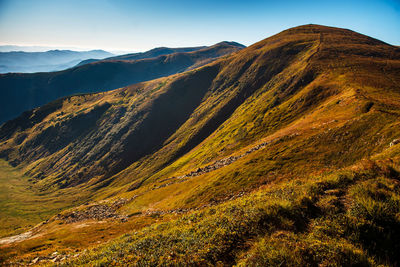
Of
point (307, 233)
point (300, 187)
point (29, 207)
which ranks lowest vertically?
point (29, 207)

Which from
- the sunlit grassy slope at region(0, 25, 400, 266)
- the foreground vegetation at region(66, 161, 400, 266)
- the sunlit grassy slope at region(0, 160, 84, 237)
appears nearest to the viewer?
the foreground vegetation at region(66, 161, 400, 266)

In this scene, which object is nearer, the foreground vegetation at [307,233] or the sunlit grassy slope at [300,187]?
the foreground vegetation at [307,233]

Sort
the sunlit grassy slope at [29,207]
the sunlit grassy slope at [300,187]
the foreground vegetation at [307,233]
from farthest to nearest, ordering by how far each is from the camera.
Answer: the sunlit grassy slope at [29,207] < the sunlit grassy slope at [300,187] < the foreground vegetation at [307,233]

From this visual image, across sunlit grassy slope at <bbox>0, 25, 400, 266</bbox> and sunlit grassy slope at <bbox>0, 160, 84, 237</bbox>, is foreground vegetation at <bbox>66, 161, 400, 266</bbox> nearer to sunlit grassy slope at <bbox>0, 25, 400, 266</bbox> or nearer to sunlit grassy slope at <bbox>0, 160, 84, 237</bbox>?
sunlit grassy slope at <bbox>0, 25, 400, 266</bbox>

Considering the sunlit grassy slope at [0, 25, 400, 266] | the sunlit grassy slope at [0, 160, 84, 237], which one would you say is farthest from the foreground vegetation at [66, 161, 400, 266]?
the sunlit grassy slope at [0, 160, 84, 237]

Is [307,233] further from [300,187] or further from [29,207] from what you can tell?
[29,207]

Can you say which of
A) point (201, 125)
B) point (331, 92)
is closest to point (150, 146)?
point (201, 125)

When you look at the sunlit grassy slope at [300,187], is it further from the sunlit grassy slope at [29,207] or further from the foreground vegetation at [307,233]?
the sunlit grassy slope at [29,207]

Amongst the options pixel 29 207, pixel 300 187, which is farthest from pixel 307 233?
pixel 29 207

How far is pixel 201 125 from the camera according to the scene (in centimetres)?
16000

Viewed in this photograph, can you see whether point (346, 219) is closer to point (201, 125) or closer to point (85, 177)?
point (201, 125)

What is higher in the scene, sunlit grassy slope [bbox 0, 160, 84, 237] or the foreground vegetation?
the foreground vegetation

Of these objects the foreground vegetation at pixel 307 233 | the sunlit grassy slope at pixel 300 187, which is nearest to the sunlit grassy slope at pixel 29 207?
the sunlit grassy slope at pixel 300 187

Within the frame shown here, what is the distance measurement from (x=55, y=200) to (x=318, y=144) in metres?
217
